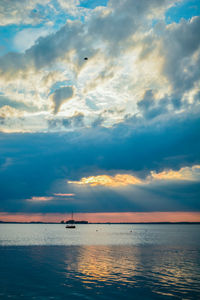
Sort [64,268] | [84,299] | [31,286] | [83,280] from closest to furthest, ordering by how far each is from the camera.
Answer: [84,299] → [31,286] → [83,280] → [64,268]

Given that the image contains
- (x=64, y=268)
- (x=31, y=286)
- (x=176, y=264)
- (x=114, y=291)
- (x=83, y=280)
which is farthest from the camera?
(x=176, y=264)

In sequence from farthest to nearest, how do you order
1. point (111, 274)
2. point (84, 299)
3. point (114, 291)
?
point (111, 274) → point (114, 291) → point (84, 299)

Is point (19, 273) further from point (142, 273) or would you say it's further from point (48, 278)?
point (142, 273)

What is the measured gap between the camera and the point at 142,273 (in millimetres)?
43562

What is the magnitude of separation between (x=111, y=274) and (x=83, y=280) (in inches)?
238

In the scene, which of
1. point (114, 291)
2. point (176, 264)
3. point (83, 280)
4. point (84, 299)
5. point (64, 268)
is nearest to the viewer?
point (84, 299)

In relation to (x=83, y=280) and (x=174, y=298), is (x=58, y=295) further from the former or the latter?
(x=174, y=298)

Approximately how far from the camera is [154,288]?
112 ft

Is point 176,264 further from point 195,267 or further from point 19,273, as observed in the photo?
point 19,273

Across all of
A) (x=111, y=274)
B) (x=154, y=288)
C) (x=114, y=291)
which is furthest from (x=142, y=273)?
(x=114, y=291)

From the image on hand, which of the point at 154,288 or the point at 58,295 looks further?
the point at 154,288

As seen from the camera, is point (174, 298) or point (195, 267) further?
point (195, 267)

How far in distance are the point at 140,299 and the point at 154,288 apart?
545 cm

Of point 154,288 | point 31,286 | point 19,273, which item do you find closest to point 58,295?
point 31,286
